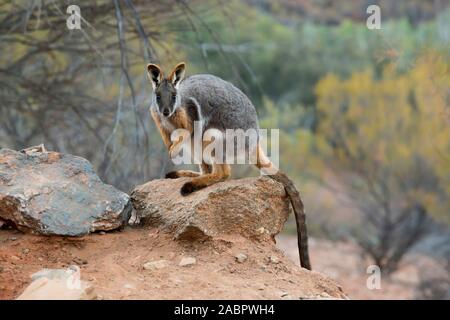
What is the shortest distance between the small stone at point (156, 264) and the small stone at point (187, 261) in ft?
0.37

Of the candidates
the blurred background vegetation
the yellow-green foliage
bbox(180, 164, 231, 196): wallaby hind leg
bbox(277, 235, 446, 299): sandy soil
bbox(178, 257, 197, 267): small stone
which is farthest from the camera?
the yellow-green foliage

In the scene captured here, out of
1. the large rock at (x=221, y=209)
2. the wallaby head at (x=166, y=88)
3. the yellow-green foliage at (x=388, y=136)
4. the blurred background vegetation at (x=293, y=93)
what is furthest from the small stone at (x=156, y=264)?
the yellow-green foliage at (x=388, y=136)

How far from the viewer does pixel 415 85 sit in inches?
696

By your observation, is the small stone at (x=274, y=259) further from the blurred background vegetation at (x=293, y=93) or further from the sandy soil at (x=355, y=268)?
the sandy soil at (x=355, y=268)

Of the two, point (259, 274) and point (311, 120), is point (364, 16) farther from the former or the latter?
point (259, 274)

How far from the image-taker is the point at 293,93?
1021 inches

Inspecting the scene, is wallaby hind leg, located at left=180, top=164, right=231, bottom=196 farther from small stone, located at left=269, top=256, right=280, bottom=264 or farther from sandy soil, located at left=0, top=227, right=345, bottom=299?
small stone, located at left=269, top=256, right=280, bottom=264

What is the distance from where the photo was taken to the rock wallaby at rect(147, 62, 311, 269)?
6625mm

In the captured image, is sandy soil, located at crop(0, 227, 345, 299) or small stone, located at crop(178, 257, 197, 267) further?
small stone, located at crop(178, 257, 197, 267)

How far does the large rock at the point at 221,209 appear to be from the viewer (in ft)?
20.1

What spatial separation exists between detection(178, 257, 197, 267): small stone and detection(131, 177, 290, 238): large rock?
0.82 ft

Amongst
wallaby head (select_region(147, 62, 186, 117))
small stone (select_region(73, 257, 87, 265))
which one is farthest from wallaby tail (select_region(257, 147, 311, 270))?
small stone (select_region(73, 257, 87, 265))

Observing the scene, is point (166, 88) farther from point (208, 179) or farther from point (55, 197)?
point (55, 197)
